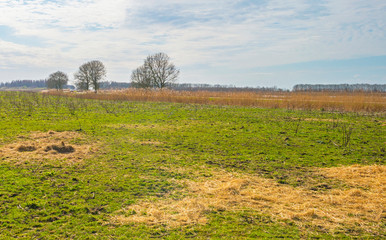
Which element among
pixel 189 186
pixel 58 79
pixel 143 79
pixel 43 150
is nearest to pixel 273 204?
pixel 189 186

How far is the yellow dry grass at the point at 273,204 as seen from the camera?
12.5 feet

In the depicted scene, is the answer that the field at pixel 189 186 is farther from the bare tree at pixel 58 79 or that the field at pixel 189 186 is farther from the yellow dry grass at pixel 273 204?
the bare tree at pixel 58 79

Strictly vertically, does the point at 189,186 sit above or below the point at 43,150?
below

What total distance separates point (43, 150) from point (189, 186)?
159 inches

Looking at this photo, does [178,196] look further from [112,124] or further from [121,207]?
[112,124]

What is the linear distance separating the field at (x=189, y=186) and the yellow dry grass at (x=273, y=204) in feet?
0.05

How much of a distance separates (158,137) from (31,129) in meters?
4.33

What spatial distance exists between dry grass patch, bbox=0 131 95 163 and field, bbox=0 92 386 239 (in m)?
0.02

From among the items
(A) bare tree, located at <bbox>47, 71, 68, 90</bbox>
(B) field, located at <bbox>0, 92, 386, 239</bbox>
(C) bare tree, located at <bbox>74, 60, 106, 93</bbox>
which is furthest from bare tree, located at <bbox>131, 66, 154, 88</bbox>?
(B) field, located at <bbox>0, 92, 386, 239</bbox>

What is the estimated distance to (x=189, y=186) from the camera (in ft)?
16.6

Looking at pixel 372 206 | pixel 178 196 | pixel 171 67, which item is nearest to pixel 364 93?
pixel 372 206

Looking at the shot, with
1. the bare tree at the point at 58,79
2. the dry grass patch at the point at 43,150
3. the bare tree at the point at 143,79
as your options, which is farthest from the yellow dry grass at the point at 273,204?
the bare tree at the point at 58,79

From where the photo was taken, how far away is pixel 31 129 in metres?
9.62

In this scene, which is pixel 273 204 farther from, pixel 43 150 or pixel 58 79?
pixel 58 79
